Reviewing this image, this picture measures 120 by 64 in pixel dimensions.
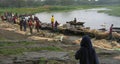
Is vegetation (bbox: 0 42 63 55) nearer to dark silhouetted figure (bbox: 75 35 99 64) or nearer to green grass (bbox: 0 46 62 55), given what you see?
green grass (bbox: 0 46 62 55)

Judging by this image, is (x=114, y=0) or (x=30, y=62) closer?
(x=30, y=62)

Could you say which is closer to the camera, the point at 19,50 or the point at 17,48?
the point at 19,50

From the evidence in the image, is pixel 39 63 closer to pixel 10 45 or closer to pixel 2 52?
pixel 2 52

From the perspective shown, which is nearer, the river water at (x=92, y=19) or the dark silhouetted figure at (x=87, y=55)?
the dark silhouetted figure at (x=87, y=55)

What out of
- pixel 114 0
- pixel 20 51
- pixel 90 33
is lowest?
pixel 114 0

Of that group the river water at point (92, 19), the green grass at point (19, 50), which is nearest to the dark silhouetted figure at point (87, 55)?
the green grass at point (19, 50)

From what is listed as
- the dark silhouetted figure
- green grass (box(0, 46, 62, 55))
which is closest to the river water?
green grass (box(0, 46, 62, 55))

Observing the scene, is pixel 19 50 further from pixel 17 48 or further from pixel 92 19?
pixel 92 19

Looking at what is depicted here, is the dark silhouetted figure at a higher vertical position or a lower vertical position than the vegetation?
higher

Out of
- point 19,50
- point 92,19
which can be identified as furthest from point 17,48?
point 92,19

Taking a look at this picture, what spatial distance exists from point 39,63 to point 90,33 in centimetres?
1553

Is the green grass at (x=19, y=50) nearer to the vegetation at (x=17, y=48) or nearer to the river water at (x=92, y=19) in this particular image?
the vegetation at (x=17, y=48)

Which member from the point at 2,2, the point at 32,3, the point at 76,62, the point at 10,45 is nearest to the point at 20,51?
the point at 10,45

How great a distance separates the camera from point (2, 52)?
1441 centimetres
